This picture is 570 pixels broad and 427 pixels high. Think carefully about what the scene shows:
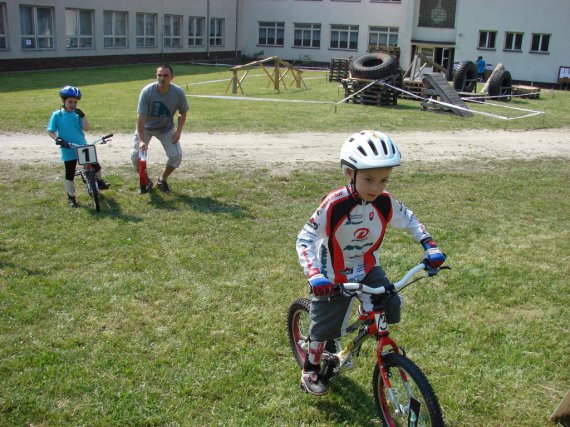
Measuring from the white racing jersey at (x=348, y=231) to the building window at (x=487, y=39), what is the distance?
3896 cm

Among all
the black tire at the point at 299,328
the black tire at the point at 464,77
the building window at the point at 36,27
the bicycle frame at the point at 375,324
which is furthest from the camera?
the building window at the point at 36,27

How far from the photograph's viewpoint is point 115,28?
35.6 meters

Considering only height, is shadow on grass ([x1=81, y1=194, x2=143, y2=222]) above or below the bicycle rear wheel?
below

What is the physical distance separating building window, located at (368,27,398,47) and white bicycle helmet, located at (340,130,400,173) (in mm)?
42864

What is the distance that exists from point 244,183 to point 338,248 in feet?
19.8

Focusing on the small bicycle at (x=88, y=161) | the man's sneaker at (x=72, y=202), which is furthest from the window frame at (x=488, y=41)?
the man's sneaker at (x=72, y=202)

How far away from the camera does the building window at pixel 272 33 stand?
4704cm

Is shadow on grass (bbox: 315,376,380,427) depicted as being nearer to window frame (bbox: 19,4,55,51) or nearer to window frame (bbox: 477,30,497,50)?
window frame (bbox: 19,4,55,51)

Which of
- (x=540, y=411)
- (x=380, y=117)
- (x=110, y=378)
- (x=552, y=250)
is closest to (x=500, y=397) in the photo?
(x=540, y=411)

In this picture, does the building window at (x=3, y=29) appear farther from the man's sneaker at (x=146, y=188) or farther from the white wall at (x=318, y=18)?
the man's sneaker at (x=146, y=188)

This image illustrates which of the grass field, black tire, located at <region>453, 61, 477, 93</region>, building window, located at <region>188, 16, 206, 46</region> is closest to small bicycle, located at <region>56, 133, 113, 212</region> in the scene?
the grass field

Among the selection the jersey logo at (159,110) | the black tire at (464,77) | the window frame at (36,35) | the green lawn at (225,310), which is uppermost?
the window frame at (36,35)

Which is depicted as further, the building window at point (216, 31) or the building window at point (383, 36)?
the building window at point (216, 31)

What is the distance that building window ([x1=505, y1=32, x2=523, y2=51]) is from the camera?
124 feet
